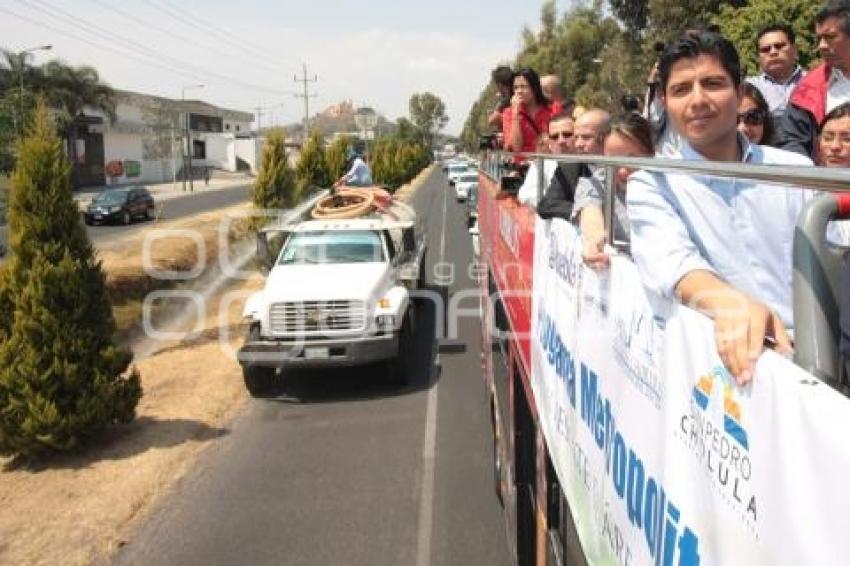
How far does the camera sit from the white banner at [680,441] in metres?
1.21

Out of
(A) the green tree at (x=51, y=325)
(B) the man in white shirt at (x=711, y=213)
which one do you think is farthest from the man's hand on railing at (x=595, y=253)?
(A) the green tree at (x=51, y=325)

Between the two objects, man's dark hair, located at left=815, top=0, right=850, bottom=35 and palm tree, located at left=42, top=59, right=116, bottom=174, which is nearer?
man's dark hair, located at left=815, top=0, right=850, bottom=35

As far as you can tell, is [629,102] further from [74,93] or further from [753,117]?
[74,93]

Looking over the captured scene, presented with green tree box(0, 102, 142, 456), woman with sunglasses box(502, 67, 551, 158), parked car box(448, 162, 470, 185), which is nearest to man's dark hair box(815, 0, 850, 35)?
woman with sunglasses box(502, 67, 551, 158)

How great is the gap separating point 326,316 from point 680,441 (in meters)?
8.86

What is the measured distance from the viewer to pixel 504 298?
575 centimetres

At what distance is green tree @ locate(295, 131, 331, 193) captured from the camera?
2879cm

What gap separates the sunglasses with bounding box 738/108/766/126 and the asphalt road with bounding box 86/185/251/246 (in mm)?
24701

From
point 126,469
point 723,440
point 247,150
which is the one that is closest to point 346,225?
point 126,469

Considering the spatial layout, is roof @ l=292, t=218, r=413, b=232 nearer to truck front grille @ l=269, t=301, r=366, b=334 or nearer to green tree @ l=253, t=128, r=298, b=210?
truck front grille @ l=269, t=301, r=366, b=334

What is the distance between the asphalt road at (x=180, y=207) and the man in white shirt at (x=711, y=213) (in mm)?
25761

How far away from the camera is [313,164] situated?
2939 cm

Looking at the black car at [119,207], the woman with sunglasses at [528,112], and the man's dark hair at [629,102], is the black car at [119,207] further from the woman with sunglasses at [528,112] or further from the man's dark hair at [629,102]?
the man's dark hair at [629,102]

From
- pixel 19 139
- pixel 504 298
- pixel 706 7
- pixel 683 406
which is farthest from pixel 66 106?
pixel 683 406
